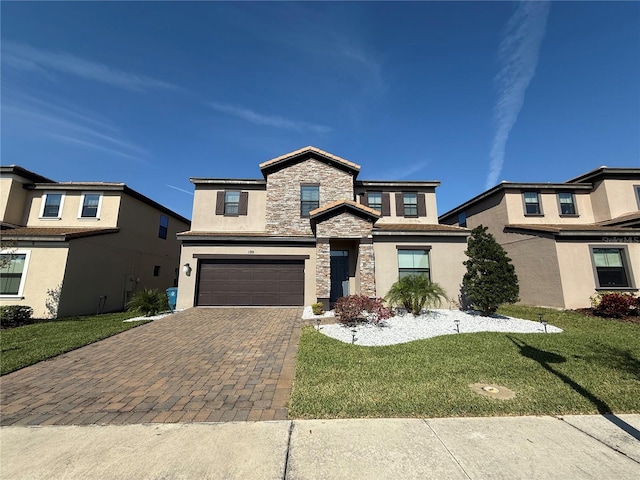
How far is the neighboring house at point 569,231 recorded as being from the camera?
1325 centimetres

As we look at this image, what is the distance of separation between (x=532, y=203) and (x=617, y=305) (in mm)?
A: 7917

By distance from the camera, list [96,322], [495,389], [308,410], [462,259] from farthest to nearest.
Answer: [462,259]
[96,322]
[495,389]
[308,410]

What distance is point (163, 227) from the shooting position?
64.0 feet

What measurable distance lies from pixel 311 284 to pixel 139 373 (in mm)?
9557

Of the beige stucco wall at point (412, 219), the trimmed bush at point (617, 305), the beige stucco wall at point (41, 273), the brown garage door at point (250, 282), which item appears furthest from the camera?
the beige stucco wall at point (412, 219)

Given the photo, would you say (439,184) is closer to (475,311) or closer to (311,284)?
(475,311)

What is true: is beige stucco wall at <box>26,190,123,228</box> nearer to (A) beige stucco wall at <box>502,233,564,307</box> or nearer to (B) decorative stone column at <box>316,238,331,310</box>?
(B) decorative stone column at <box>316,238,331,310</box>

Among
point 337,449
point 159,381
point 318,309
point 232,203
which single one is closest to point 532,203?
point 318,309

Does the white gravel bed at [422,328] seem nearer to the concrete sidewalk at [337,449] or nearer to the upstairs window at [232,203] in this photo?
the concrete sidewalk at [337,449]

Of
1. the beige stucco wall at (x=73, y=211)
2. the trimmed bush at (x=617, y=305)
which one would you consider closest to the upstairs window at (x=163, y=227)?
the beige stucco wall at (x=73, y=211)

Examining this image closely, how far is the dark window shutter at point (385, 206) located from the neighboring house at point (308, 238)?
6 cm

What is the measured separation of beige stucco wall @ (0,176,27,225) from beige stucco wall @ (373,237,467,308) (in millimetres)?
20126

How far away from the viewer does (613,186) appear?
16453mm

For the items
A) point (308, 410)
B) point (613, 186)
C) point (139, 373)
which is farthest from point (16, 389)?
point (613, 186)
